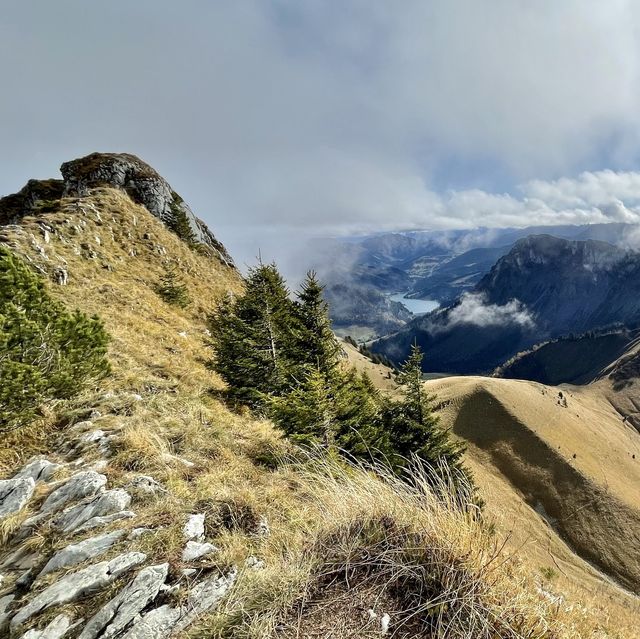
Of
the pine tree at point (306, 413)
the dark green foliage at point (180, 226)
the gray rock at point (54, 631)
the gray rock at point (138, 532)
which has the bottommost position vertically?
the pine tree at point (306, 413)

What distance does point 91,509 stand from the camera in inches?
184

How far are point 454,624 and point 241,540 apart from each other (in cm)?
230

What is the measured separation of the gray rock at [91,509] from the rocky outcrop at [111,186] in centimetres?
5143

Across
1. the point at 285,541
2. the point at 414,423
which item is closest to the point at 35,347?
the point at 285,541

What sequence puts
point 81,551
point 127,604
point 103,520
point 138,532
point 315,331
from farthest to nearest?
1. point 315,331
2. point 103,520
3. point 138,532
4. point 81,551
5. point 127,604

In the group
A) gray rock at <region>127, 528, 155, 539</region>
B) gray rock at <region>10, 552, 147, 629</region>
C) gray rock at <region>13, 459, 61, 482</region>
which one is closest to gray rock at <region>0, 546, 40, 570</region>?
gray rock at <region>10, 552, 147, 629</region>

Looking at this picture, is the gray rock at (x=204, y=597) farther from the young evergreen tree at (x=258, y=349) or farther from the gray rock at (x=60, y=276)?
the gray rock at (x=60, y=276)

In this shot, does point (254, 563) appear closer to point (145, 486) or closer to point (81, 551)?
point (81, 551)

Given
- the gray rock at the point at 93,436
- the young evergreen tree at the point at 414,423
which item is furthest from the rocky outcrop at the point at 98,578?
the young evergreen tree at the point at 414,423

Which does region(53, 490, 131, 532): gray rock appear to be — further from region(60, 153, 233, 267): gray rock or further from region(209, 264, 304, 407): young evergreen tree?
region(60, 153, 233, 267): gray rock

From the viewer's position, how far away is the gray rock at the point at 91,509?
4.52 m

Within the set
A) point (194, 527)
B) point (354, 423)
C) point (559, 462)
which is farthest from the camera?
point (559, 462)

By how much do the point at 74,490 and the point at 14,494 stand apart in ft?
3.81

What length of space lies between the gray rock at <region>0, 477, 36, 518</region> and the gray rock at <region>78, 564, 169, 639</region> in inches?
129
